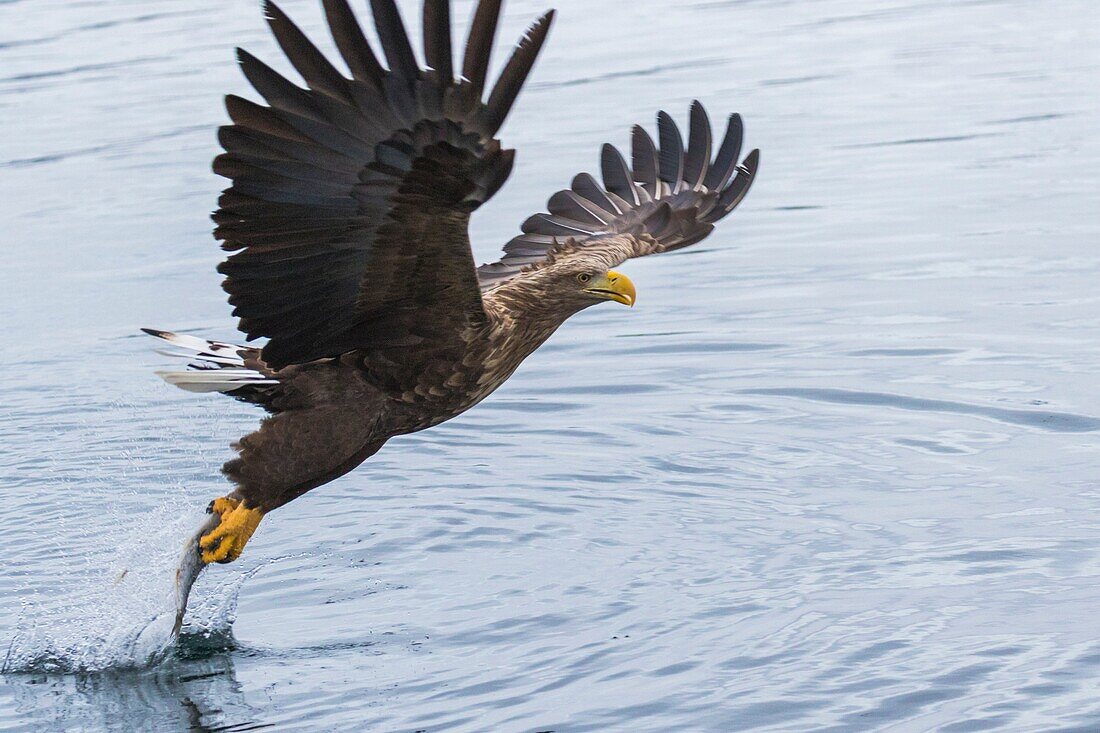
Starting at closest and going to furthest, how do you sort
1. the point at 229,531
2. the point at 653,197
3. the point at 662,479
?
the point at 229,531 → the point at 662,479 → the point at 653,197

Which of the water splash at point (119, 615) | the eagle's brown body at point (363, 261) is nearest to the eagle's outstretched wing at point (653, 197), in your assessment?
the eagle's brown body at point (363, 261)

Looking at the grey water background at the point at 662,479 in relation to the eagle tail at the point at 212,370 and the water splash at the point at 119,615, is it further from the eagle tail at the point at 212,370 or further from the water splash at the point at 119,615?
the eagle tail at the point at 212,370

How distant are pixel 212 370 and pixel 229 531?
507 mm

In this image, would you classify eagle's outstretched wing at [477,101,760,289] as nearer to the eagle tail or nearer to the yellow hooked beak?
the yellow hooked beak

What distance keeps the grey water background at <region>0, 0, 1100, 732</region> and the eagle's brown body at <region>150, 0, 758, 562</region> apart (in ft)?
1.95

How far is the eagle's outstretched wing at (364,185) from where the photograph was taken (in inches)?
162

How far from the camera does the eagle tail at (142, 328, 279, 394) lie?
5.20 metres

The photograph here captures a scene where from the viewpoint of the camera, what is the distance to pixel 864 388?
281 inches

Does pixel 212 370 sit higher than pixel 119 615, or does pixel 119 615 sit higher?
pixel 212 370

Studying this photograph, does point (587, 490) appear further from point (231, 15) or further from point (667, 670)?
point (231, 15)

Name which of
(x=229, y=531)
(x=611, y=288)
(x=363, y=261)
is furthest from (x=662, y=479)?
(x=363, y=261)

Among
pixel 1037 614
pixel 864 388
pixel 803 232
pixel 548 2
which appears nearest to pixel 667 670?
pixel 1037 614

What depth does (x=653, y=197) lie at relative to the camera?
6.70 metres

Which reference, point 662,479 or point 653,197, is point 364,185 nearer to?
point 662,479
